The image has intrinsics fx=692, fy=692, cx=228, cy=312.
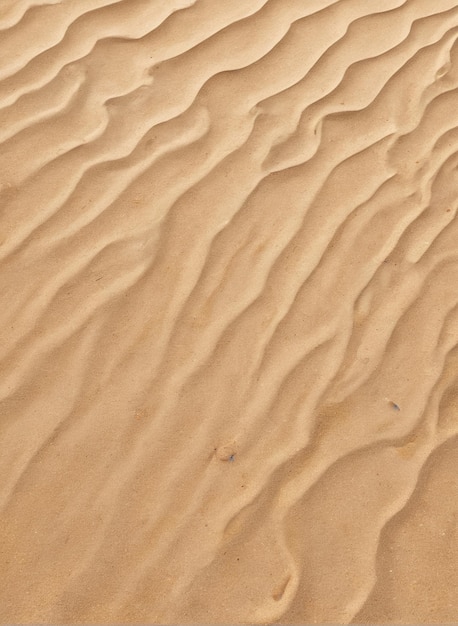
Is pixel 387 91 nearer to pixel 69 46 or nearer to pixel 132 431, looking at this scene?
pixel 69 46

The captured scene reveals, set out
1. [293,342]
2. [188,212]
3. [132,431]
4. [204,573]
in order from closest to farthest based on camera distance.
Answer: [204,573] → [132,431] → [293,342] → [188,212]

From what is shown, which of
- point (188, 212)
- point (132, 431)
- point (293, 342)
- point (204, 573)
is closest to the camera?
point (204, 573)

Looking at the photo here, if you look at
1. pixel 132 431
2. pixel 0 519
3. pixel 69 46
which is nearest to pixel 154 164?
pixel 69 46

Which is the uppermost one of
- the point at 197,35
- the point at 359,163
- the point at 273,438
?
the point at 197,35

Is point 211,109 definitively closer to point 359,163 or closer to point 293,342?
point 359,163

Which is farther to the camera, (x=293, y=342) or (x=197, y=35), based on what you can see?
(x=197, y=35)

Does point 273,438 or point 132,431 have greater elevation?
point 132,431
